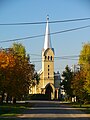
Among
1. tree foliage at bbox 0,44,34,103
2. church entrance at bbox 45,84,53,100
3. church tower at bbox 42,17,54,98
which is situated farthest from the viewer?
church tower at bbox 42,17,54,98

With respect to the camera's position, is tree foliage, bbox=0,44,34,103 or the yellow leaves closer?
tree foliage, bbox=0,44,34,103

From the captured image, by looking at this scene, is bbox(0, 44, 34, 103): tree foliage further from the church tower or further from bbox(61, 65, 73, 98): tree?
the church tower

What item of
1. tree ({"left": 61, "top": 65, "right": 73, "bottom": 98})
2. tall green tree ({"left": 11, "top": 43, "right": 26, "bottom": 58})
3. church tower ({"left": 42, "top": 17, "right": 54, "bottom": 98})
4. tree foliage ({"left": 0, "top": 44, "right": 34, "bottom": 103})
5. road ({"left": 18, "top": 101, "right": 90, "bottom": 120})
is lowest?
road ({"left": 18, "top": 101, "right": 90, "bottom": 120})

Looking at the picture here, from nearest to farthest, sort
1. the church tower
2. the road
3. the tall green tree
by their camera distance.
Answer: the road
the tall green tree
the church tower

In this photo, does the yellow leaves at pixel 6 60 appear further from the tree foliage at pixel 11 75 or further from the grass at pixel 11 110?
the grass at pixel 11 110

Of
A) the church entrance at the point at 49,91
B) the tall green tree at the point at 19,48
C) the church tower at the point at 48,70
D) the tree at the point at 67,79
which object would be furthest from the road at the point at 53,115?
the church entrance at the point at 49,91

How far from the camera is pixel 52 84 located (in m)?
160

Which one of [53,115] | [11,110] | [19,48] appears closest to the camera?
[53,115]

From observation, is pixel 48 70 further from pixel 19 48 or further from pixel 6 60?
pixel 6 60

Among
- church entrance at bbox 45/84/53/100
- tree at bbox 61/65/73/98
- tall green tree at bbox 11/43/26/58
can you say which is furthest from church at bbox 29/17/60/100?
tall green tree at bbox 11/43/26/58

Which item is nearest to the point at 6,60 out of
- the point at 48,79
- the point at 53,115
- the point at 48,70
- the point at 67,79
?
the point at 53,115

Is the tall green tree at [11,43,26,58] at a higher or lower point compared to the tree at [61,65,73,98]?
higher

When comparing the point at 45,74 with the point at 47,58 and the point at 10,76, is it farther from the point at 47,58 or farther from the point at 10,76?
the point at 10,76

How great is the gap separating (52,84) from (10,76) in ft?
332
